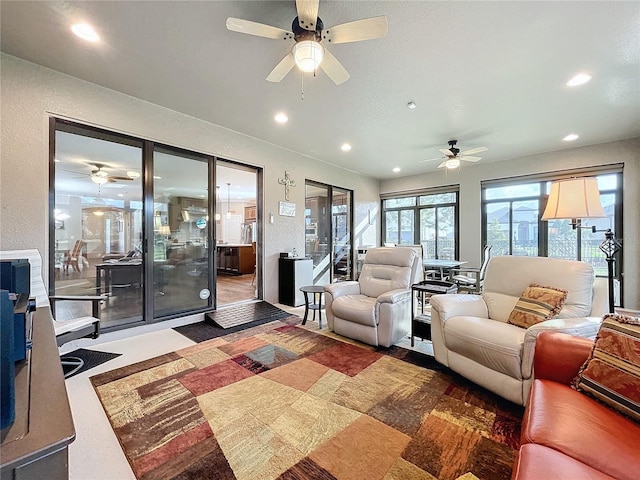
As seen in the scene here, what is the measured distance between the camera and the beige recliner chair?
286 centimetres

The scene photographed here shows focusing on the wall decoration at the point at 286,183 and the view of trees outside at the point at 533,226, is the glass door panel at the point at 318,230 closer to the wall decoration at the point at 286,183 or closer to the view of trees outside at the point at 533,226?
the wall decoration at the point at 286,183

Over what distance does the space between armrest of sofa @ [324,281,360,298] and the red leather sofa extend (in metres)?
2.14

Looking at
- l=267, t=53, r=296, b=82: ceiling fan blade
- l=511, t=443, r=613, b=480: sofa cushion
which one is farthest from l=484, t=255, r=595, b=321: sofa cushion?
l=267, t=53, r=296, b=82: ceiling fan blade

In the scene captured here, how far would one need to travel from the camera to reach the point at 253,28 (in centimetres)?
184

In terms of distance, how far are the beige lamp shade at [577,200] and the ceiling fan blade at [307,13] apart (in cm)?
235

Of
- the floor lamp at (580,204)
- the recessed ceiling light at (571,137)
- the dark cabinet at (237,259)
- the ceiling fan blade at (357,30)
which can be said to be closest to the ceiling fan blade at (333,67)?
the ceiling fan blade at (357,30)

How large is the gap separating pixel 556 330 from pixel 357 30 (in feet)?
7.64

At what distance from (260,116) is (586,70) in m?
3.62

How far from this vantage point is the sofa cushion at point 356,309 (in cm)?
290

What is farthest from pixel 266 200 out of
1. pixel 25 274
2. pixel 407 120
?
pixel 25 274

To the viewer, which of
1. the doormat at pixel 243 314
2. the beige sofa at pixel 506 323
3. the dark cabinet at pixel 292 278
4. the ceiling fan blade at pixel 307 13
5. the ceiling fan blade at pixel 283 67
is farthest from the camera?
the dark cabinet at pixel 292 278

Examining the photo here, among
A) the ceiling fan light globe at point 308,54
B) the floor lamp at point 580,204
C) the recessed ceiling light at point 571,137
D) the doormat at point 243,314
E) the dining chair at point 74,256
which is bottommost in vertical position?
the doormat at point 243,314

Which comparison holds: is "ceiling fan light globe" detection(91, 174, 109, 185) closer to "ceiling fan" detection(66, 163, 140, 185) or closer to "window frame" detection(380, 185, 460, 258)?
"ceiling fan" detection(66, 163, 140, 185)

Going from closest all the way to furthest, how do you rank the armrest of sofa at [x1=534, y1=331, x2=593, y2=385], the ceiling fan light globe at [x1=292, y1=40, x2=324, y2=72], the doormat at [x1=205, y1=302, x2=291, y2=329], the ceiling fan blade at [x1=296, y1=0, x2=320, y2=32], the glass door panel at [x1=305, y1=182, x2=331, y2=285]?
the armrest of sofa at [x1=534, y1=331, x2=593, y2=385], the ceiling fan blade at [x1=296, y1=0, x2=320, y2=32], the ceiling fan light globe at [x1=292, y1=40, x2=324, y2=72], the doormat at [x1=205, y1=302, x2=291, y2=329], the glass door panel at [x1=305, y1=182, x2=331, y2=285]
